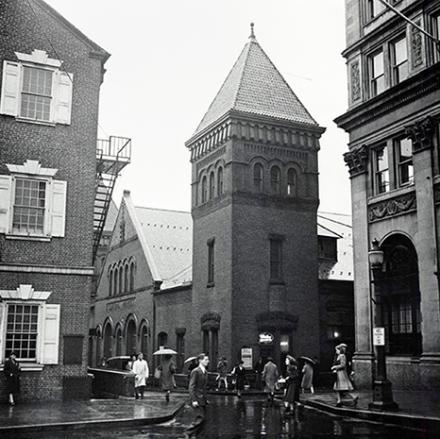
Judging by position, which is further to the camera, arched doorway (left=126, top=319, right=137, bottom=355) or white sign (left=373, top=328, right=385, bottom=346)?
arched doorway (left=126, top=319, right=137, bottom=355)

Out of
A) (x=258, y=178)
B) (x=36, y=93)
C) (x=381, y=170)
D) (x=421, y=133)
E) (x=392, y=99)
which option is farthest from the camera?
(x=258, y=178)

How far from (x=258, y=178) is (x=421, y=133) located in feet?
42.0

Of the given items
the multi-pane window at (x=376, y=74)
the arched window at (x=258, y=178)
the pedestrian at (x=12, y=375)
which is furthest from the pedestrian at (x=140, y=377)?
the multi-pane window at (x=376, y=74)

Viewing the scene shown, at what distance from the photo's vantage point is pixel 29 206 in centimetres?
2308

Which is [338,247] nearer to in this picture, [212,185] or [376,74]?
[212,185]

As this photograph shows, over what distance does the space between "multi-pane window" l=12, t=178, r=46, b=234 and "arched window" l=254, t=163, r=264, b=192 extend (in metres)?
15.8

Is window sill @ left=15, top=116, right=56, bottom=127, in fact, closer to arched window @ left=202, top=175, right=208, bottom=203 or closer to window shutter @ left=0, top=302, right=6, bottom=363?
window shutter @ left=0, top=302, right=6, bottom=363

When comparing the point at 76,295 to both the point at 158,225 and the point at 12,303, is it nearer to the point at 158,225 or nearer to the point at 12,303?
the point at 12,303

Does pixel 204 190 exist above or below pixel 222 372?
above

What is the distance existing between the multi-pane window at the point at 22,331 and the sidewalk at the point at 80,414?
1.87 meters

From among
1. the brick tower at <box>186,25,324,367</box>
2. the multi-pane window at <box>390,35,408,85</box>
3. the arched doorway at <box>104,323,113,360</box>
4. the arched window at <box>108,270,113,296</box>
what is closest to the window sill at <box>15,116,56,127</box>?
Result: the brick tower at <box>186,25,324,367</box>

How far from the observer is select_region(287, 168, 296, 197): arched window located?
3815 centimetres

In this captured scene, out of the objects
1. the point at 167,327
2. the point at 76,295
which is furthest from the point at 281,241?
the point at 76,295

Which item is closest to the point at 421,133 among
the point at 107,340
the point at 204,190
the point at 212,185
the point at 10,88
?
the point at 10,88
